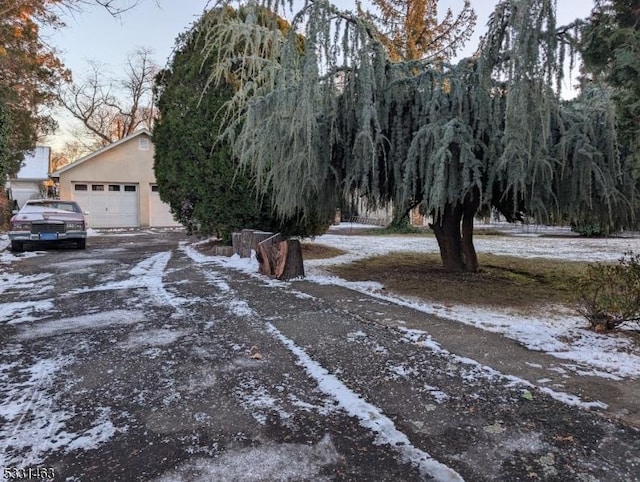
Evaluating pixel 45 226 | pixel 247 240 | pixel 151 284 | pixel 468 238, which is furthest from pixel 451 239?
pixel 45 226

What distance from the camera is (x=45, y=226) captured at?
11.2 m

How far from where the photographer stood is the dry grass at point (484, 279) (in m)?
5.61

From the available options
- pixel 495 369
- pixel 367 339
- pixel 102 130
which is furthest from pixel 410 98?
pixel 102 130

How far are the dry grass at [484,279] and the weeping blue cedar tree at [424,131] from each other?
109 centimetres

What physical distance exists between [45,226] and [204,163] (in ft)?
16.4

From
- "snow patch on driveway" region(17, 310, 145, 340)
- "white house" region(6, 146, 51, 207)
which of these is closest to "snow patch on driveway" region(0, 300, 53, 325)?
"snow patch on driveway" region(17, 310, 145, 340)

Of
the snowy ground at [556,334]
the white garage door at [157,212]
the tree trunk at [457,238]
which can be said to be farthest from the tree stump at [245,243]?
the white garage door at [157,212]

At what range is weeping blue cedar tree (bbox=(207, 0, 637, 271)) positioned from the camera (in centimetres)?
481

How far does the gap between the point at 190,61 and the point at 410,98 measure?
6534mm

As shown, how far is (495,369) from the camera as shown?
3.19 meters

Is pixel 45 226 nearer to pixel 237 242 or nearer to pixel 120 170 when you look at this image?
pixel 237 242

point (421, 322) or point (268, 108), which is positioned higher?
point (268, 108)

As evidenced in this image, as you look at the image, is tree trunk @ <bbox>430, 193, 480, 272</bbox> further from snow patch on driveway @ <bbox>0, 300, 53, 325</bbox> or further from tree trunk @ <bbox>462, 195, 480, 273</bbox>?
snow patch on driveway @ <bbox>0, 300, 53, 325</bbox>

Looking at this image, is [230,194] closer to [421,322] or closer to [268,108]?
[268,108]
